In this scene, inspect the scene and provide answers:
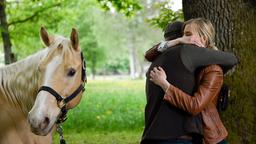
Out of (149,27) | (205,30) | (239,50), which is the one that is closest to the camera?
(205,30)

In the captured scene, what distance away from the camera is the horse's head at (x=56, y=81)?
3.24 m

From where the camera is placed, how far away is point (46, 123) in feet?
10.7

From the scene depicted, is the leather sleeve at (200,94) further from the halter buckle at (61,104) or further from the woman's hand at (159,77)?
the halter buckle at (61,104)

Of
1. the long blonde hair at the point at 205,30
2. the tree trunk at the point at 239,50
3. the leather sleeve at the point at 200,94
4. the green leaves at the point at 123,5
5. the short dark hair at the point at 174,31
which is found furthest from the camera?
the green leaves at the point at 123,5

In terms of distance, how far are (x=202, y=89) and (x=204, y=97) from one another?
6 centimetres

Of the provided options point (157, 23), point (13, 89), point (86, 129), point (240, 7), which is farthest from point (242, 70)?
point (86, 129)

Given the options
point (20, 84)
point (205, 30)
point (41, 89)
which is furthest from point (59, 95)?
point (205, 30)

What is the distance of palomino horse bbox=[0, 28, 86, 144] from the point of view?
10.8ft

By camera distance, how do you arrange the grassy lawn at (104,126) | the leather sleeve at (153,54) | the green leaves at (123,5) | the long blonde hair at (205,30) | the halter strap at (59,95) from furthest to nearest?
1. the green leaves at (123,5)
2. the grassy lawn at (104,126)
3. the leather sleeve at (153,54)
4. the long blonde hair at (205,30)
5. the halter strap at (59,95)

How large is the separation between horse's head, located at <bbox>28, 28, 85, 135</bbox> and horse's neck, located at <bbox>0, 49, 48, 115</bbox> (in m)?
0.30

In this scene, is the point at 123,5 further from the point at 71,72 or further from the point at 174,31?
the point at 71,72

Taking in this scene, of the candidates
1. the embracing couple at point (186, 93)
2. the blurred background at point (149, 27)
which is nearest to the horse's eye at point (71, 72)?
the embracing couple at point (186, 93)

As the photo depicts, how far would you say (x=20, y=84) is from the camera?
389 cm

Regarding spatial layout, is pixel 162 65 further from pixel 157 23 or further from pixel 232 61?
pixel 157 23
